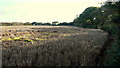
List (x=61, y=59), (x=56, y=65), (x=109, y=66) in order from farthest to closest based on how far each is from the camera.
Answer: (x=61, y=59)
(x=56, y=65)
(x=109, y=66)

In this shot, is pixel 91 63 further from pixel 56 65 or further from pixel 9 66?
pixel 9 66

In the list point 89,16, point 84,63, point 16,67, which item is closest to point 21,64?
point 16,67

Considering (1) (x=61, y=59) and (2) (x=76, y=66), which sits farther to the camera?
(1) (x=61, y=59)

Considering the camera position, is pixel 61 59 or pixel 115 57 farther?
pixel 61 59

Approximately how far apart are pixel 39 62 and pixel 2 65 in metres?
1.48

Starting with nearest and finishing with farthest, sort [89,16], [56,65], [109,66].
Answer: [109,66], [56,65], [89,16]

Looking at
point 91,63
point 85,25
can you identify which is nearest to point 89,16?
point 85,25

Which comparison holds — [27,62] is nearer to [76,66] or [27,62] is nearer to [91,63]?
[76,66]

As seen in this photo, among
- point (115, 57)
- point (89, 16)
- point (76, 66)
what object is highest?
point (89, 16)

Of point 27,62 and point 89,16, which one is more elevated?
point 89,16

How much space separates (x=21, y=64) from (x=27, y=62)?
0.81 feet

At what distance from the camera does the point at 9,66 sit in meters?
4.44

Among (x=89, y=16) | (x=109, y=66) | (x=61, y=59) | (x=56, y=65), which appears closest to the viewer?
(x=109, y=66)

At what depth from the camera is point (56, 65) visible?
15.1ft
